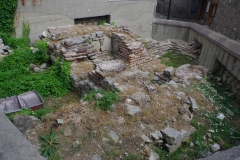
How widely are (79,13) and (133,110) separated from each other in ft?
20.4

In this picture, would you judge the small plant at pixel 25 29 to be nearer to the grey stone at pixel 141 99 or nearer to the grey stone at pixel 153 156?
the grey stone at pixel 141 99

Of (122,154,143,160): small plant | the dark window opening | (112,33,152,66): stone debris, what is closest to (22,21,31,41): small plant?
the dark window opening

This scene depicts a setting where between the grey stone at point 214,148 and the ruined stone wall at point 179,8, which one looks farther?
the ruined stone wall at point 179,8

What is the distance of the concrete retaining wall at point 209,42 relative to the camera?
5.88m

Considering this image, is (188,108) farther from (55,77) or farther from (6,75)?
(6,75)

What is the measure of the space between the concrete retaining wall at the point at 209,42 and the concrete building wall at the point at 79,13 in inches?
32.5

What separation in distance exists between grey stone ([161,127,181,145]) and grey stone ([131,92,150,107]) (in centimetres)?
79

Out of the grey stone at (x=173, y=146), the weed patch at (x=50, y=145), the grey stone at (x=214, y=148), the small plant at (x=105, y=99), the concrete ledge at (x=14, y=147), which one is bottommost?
the grey stone at (x=214, y=148)

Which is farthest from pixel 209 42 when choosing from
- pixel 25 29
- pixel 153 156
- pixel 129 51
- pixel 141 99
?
pixel 25 29

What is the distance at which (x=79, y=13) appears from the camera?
29.3 feet

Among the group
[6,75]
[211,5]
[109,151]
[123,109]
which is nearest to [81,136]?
[109,151]

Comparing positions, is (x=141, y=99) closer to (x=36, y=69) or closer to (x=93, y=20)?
(x=36, y=69)

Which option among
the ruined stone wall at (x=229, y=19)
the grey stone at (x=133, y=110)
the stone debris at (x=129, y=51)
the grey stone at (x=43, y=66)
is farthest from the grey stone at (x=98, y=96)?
the ruined stone wall at (x=229, y=19)

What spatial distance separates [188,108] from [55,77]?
3550 mm
